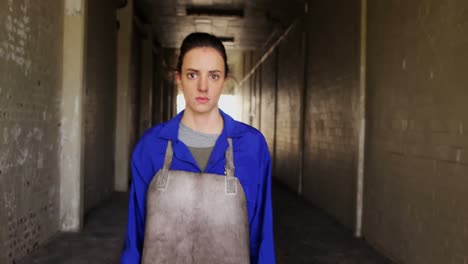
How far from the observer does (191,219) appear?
4.67 feet

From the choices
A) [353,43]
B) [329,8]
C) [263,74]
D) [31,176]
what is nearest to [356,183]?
[353,43]

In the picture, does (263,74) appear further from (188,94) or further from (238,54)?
(188,94)

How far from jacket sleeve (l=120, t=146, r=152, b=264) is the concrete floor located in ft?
8.35

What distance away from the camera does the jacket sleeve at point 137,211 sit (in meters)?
1.49

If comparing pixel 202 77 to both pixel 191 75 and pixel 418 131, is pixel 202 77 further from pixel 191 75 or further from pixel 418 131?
pixel 418 131

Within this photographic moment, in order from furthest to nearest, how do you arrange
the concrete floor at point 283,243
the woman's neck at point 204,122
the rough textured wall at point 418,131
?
the concrete floor at point 283,243, the rough textured wall at point 418,131, the woman's neck at point 204,122

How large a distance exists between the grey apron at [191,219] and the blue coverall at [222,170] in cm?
5

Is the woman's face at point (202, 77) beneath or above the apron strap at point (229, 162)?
above

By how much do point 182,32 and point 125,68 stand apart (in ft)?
15.3

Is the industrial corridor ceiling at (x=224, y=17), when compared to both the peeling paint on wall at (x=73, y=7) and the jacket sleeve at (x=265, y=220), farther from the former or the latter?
the jacket sleeve at (x=265, y=220)

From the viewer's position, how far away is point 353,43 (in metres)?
5.31

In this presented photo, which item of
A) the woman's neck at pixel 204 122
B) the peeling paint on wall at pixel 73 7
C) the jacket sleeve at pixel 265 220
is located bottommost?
the jacket sleeve at pixel 265 220

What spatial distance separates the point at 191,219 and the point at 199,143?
0.27 m

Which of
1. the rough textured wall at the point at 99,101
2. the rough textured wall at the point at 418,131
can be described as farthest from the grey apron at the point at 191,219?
the rough textured wall at the point at 99,101
